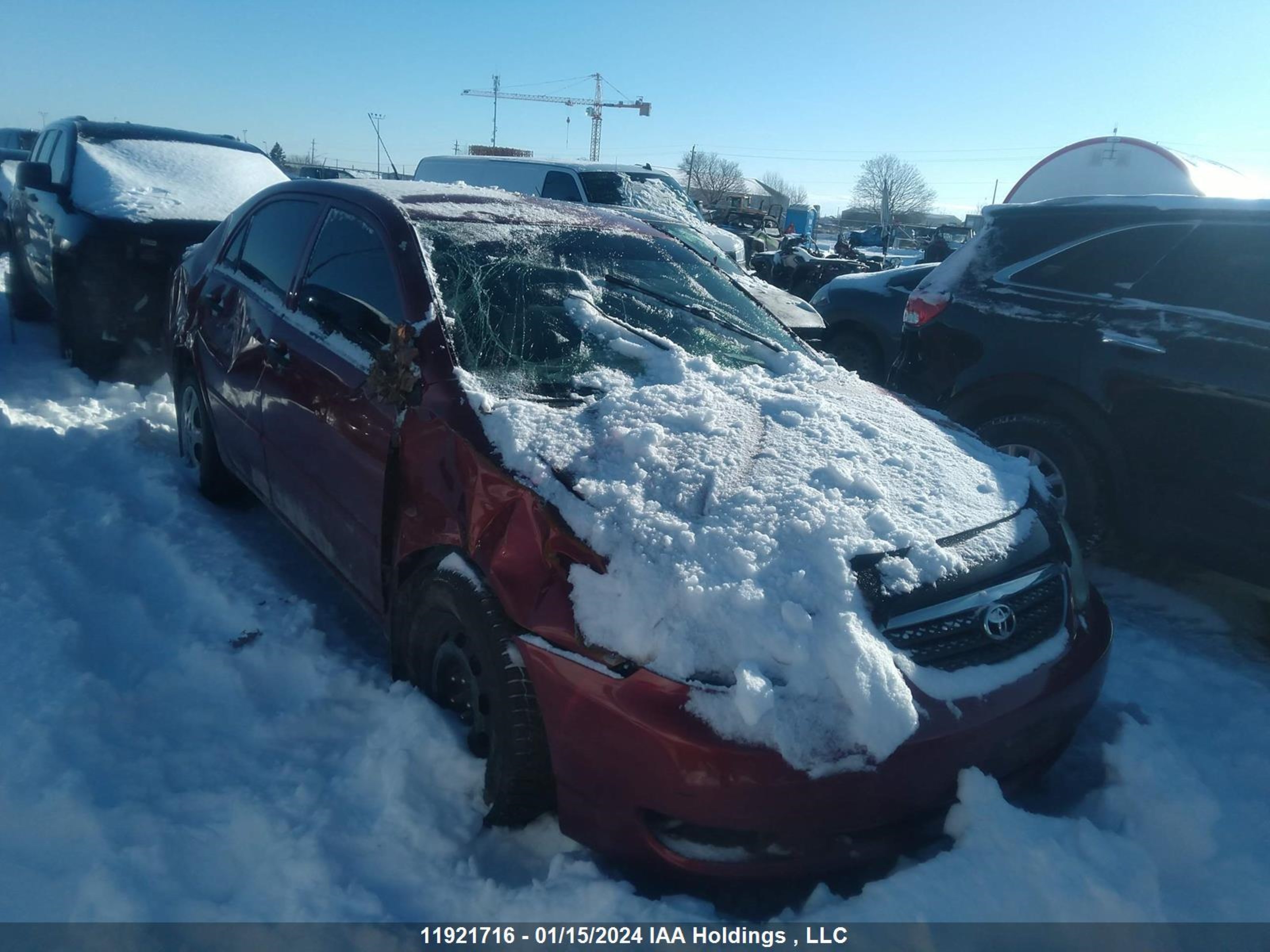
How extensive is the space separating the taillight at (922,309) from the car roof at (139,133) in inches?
218

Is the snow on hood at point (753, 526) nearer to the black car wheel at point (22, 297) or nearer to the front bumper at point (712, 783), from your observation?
the front bumper at point (712, 783)

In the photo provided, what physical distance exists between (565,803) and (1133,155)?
40.3ft

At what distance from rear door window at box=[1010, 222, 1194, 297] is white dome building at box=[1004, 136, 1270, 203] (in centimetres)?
564

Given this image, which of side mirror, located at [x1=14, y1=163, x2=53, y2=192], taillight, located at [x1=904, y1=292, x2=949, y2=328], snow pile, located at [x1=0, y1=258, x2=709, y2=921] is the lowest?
snow pile, located at [x1=0, y1=258, x2=709, y2=921]

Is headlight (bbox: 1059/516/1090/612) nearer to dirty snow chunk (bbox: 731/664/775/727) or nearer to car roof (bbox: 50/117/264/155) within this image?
dirty snow chunk (bbox: 731/664/775/727)

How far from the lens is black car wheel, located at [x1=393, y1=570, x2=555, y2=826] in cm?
211

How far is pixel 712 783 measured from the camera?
187 centimetres

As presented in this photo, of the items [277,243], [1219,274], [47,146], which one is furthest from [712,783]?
[47,146]

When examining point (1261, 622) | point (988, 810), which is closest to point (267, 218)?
point (988, 810)

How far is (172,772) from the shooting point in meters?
2.38

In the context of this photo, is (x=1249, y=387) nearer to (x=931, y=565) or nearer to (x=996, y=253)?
(x=996, y=253)

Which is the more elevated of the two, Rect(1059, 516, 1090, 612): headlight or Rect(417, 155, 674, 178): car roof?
Rect(417, 155, 674, 178): car roof

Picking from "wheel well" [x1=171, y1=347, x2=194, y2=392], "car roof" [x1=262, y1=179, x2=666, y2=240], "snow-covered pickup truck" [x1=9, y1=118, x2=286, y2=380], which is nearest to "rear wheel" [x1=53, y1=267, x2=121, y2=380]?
"snow-covered pickup truck" [x1=9, y1=118, x2=286, y2=380]

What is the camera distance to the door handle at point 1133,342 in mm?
3830
